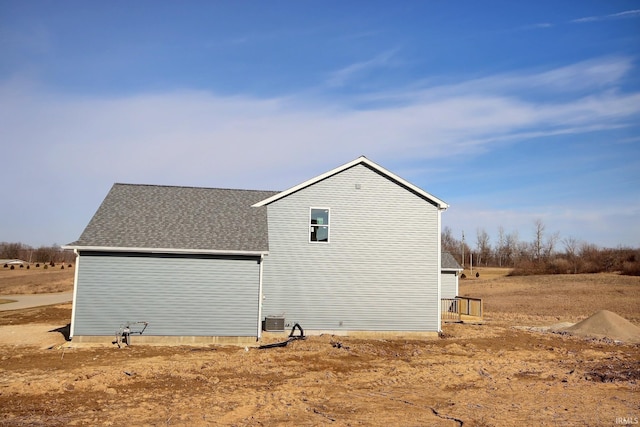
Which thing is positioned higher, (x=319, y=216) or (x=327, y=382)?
(x=319, y=216)

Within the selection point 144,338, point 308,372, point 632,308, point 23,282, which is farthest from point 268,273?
point 23,282

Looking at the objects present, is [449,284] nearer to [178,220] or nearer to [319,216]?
[319,216]

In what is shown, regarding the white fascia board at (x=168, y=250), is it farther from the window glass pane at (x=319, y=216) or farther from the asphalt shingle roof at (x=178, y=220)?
the window glass pane at (x=319, y=216)

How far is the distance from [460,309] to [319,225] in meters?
12.0

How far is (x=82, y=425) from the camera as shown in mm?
8336

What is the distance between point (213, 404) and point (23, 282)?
57682mm

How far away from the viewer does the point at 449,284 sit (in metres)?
30.2

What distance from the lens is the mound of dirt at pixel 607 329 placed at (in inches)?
856

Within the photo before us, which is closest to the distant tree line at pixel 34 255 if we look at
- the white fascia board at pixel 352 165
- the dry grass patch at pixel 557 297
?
the dry grass patch at pixel 557 297

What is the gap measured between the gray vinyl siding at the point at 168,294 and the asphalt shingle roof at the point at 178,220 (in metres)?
0.56

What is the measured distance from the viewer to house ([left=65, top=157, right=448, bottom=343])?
17656 millimetres

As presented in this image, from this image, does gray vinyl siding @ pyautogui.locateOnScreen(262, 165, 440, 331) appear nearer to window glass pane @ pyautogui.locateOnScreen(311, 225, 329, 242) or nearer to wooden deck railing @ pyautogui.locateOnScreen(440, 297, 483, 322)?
window glass pane @ pyautogui.locateOnScreen(311, 225, 329, 242)

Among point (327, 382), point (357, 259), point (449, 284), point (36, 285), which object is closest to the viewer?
point (327, 382)

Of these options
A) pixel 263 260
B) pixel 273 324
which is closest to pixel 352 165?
pixel 263 260
